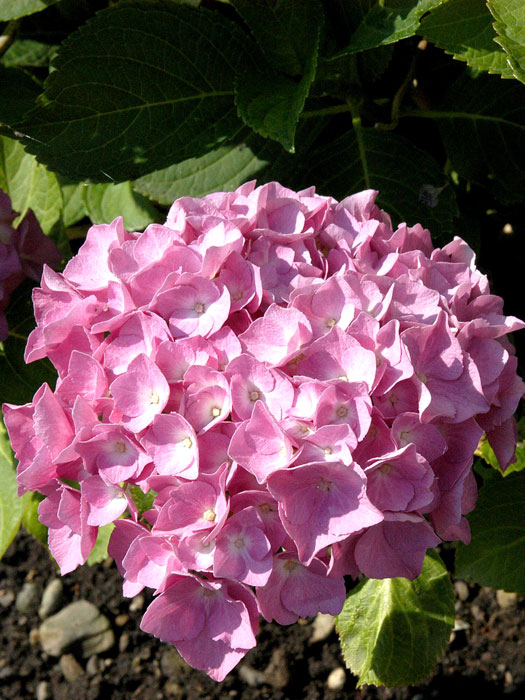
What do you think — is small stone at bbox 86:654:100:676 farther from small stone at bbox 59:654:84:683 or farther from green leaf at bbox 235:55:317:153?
green leaf at bbox 235:55:317:153

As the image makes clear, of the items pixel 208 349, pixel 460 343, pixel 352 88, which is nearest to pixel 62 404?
pixel 208 349

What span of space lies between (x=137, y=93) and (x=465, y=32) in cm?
50

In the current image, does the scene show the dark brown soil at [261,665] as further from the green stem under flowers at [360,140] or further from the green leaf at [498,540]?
the green stem under flowers at [360,140]

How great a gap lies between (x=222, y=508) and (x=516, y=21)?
26.4 inches

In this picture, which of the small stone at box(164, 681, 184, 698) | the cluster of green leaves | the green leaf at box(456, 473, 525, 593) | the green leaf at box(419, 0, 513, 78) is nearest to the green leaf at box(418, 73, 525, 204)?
the cluster of green leaves

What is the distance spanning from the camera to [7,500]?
1.38 meters

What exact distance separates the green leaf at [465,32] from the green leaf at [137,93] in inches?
13.0

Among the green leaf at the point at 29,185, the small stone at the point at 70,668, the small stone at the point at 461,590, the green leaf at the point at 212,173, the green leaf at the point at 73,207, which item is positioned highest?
the green leaf at the point at 212,173

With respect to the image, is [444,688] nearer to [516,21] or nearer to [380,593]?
[380,593]

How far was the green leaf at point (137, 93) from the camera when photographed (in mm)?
1159

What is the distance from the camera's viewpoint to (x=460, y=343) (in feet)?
2.71

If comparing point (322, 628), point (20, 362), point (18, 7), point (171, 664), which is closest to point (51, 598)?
point (171, 664)

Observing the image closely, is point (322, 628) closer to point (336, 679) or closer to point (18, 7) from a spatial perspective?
point (336, 679)

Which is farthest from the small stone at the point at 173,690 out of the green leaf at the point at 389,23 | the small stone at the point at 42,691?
the green leaf at the point at 389,23
